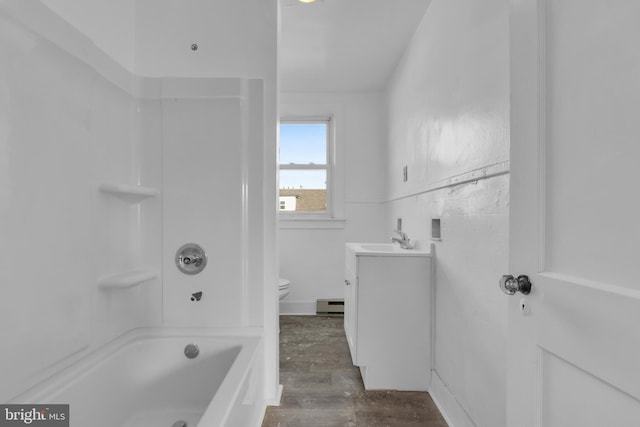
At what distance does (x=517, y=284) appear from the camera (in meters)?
0.82

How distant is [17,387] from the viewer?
0.97 meters

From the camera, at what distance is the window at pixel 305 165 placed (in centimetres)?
351

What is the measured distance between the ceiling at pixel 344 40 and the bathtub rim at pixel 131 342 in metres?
1.96

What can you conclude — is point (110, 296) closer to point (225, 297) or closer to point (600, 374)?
point (225, 297)

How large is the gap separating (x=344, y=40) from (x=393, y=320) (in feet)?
6.68

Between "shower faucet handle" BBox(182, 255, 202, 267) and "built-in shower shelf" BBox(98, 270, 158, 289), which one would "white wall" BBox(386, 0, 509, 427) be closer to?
"shower faucet handle" BBox(182, 255, 202, 267)

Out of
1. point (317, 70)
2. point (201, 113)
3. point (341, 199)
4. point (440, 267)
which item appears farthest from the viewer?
point (341, 199)

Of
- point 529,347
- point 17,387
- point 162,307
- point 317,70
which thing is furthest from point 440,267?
point 317,70

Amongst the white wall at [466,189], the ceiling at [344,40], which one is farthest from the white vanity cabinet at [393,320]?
the ceiling at [344,40]

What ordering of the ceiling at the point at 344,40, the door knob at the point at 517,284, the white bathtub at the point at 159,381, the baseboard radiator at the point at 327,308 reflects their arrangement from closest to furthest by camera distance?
the door knob at the point at 517,284 < the white bathtub at the point at 159,381 < the ceiling at the point at 344,40 < the baseboard radiator at the point at 327,308

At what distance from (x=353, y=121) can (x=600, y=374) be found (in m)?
3.09

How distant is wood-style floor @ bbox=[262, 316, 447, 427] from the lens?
1.60 m

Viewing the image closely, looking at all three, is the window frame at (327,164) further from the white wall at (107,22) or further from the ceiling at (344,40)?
the white wall at (107,22)

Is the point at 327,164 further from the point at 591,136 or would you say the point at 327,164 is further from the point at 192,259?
the point at 591,136
